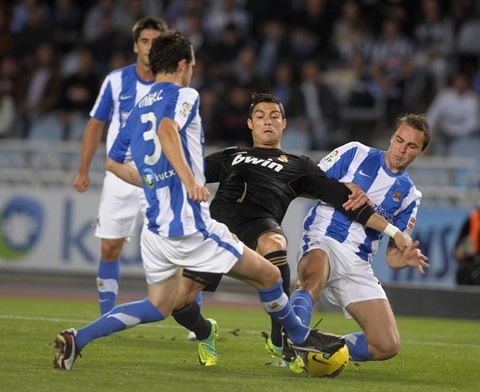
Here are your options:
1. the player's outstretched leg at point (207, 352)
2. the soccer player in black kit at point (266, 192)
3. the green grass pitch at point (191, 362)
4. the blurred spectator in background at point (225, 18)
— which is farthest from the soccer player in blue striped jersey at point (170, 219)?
the blurred spectator in background at point (225, 18)

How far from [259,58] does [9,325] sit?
877 cm

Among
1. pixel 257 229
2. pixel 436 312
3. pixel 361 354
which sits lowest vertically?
pixel 436 312

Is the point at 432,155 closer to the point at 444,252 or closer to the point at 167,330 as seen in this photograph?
the point at 444,252

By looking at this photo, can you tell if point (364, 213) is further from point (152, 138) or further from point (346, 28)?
point (346, 28)

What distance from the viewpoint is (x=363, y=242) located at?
7496 millimetres

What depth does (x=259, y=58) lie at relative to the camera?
16.7 meters

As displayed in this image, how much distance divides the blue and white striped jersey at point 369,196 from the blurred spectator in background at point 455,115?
24.9 ft

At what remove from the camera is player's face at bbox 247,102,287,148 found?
7.38 meters

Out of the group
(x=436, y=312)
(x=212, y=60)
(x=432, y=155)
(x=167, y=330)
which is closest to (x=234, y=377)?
(x=167, y=330)

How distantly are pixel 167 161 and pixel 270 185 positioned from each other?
1287 millimetres

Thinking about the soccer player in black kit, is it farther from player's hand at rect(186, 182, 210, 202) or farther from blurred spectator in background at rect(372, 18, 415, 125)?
blurred spectator in background at rect(372, 18, 415, 125)

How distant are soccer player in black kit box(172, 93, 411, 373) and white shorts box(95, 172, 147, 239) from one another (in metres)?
1.47

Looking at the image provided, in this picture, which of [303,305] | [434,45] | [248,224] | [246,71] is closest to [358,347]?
[303,305]

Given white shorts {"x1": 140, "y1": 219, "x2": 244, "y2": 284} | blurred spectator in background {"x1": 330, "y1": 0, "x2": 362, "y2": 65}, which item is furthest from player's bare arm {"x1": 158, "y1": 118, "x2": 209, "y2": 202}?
blurred spectator in background {"x1": 330, "y1": 0, "x2": 362, "y2": 65}
